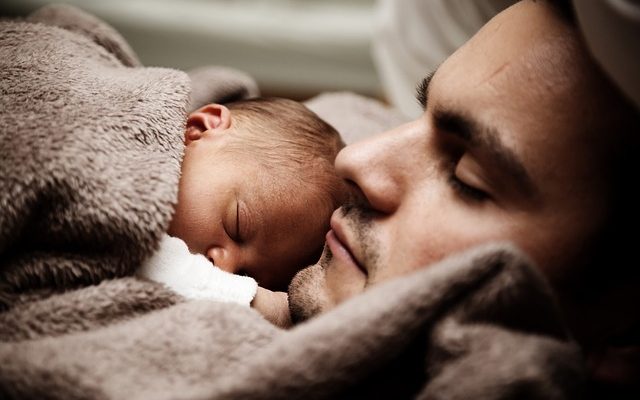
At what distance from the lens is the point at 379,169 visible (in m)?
0.73

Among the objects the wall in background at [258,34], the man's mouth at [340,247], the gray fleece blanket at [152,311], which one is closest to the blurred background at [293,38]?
the wall in background at [258,34]

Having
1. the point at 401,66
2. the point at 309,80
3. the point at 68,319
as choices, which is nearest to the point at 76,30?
the point at 68,319

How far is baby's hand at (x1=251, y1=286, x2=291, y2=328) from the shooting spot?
32.3 inches

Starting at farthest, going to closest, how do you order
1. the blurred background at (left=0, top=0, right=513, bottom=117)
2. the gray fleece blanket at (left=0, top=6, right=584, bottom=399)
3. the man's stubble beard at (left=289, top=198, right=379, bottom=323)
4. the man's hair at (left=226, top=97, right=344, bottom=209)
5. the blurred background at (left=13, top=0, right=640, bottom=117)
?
1. the blurred background at (left=0, top=0, right=513, bottom=117)
2. the blurred background at (left=13, top=0, right=640, bottom=117)
3. the man's hair at (left=226, top=97, right=344, bottom=209)
4. the man's stubble beard at (left=289, top=198, right=379, bottom=323)
5. the gray fleece blanket at (left=0, top=6, right=584, bottom=399)

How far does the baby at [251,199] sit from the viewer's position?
811 mm

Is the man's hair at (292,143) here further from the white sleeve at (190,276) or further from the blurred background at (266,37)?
the blurred background at (266,37)

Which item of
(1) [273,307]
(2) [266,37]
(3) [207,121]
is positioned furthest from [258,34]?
(1) [273,307]

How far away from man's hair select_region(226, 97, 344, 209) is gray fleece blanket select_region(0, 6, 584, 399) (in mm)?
165

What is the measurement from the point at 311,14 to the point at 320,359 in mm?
1781

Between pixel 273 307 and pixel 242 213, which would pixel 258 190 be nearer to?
pixel 242 213

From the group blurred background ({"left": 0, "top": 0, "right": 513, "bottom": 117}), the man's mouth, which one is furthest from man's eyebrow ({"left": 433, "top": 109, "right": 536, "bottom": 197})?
blurred background ({"left": 0, "top": 0, "right": 513, "bottom": 117})

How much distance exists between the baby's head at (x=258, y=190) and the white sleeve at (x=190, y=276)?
0.23 ft

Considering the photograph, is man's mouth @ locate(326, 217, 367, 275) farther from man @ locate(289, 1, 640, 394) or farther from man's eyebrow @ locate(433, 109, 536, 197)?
man's eyebrow @ locate(433, 109, 536, 197)

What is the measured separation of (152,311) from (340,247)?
260mm
